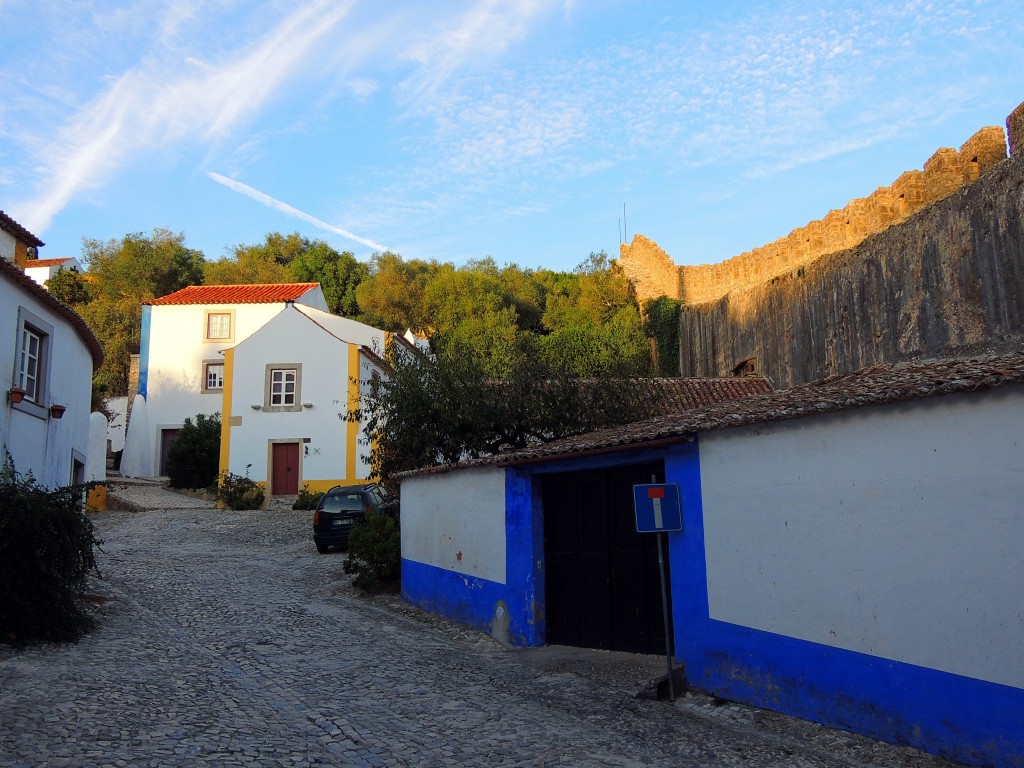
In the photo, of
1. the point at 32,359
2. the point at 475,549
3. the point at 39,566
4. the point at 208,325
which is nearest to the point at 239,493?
the point at 208,325

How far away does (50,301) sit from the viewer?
12.8 metres

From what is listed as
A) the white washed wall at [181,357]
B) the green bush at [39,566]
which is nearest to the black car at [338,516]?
the green bush at [39,566]

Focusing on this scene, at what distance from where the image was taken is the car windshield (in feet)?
54.3

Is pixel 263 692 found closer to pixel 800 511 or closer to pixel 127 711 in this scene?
pixel 127 711

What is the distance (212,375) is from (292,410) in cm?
900

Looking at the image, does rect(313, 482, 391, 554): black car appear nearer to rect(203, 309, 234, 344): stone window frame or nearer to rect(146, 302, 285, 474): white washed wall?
rect(146, 302, 285, 474): white washed wall

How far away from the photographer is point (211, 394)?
3394 cm

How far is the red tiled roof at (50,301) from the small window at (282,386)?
10.1 m

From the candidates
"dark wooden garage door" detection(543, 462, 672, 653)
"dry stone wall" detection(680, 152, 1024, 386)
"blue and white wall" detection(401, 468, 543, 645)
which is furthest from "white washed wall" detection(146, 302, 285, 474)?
"dark wooden garage door" detection(543, 462, 672, 653)

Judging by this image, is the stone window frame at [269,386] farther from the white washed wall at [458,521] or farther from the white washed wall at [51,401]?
the white washed wall at [458,521]

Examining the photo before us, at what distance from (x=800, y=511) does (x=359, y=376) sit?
22.5m

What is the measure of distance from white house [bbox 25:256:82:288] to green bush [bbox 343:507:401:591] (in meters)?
26.8

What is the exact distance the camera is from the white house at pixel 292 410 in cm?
2692

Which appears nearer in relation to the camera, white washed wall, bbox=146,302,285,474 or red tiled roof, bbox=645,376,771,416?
red tiled roof, bbox=645,376,771,416
